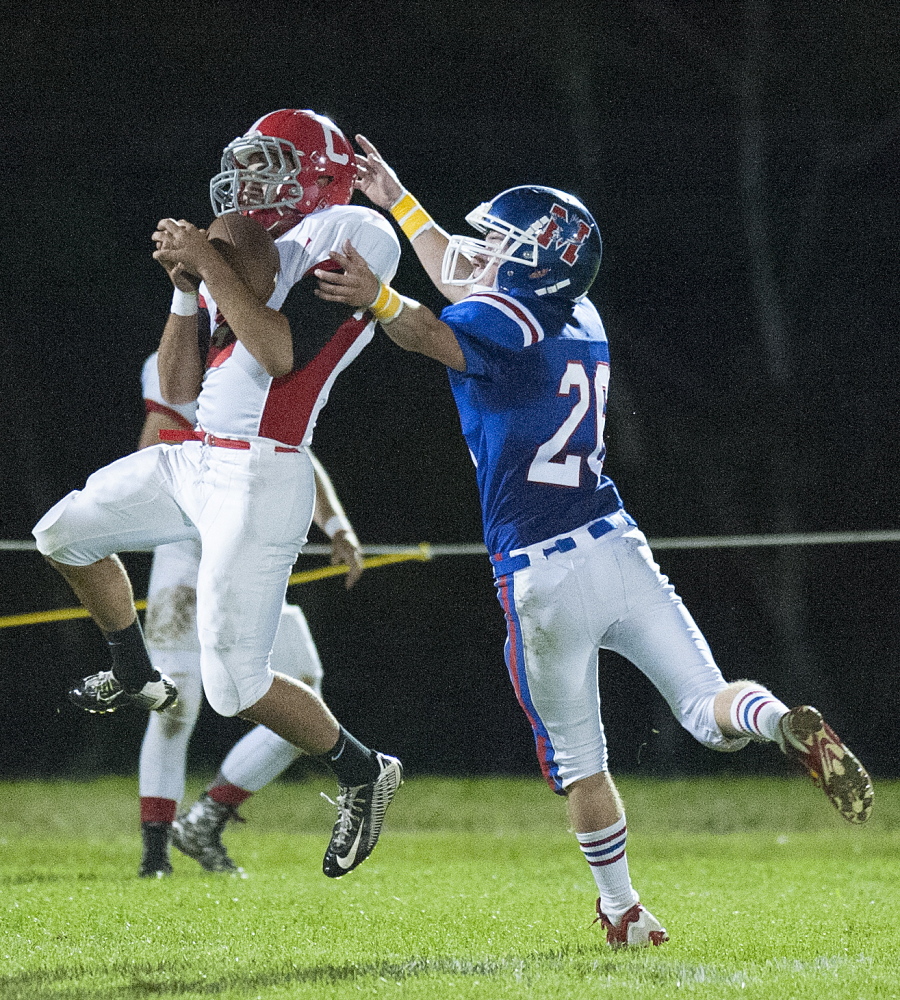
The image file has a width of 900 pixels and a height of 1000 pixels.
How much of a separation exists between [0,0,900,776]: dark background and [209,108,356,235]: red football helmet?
14.6ft

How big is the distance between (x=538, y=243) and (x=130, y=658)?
1.39 meters

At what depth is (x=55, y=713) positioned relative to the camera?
25.5ft

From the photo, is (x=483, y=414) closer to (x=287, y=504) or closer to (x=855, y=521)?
(x=287, y=504)

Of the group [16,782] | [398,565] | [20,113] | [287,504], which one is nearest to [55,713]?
[16,782]

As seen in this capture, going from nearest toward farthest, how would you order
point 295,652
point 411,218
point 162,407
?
point 411,218 → point 162,407 → point 295,652

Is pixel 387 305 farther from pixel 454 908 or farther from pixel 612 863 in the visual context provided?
pixel 454 908

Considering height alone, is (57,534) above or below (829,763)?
above

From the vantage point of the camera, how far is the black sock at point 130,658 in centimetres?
355

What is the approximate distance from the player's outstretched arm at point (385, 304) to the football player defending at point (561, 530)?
2cm

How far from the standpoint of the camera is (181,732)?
451cm

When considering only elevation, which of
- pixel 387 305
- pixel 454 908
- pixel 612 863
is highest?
pixel 387 305

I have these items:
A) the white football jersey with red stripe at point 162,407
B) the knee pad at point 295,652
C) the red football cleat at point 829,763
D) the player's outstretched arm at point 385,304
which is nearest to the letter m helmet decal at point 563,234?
the player's outstretched arm at point 385,304

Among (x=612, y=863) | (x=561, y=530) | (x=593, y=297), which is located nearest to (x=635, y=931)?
(x=612, y=863)

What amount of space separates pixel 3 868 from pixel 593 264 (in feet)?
9.44
